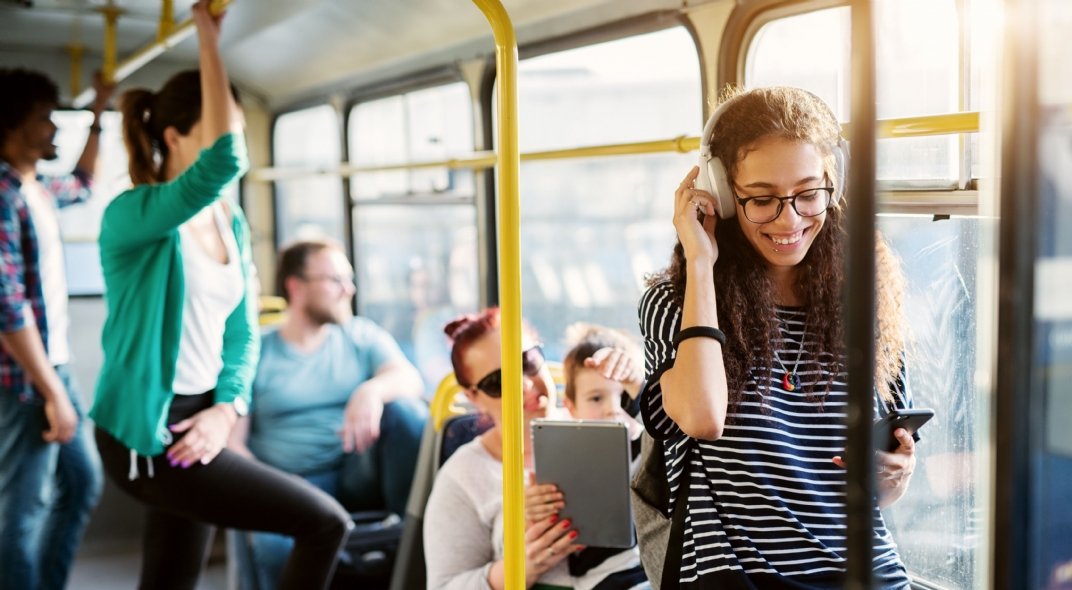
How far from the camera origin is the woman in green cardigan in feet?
8.16

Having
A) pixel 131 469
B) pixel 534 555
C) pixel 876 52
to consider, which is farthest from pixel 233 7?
pixel 876 52

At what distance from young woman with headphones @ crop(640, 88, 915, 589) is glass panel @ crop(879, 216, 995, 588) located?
0.42 m

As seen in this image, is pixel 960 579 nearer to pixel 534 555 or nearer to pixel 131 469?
pixel 534 555

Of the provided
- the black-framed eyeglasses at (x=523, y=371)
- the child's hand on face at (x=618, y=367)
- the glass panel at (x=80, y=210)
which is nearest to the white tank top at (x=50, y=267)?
the glass panel at (x=80, y=210)

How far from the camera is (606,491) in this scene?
2150mm

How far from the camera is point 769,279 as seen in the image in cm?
170

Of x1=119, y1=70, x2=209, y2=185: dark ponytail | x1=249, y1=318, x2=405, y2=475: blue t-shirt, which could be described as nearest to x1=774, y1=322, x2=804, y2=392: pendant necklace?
x1=119, y1=70, x2=209, y2=185: dark ponytail

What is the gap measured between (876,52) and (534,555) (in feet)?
4.66

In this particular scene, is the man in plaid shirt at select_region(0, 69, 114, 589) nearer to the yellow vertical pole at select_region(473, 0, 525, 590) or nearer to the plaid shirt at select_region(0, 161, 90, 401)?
the plaid shirt at select_region(0, 161, 90, 401)

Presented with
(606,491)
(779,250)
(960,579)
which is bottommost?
(960,579)

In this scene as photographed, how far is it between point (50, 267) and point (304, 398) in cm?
115

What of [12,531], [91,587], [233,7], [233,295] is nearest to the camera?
[233,295]

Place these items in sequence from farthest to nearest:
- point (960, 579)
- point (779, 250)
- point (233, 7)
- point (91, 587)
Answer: point (91, 587)
point (233, 7)
point (960, 579)
point (779, 250)

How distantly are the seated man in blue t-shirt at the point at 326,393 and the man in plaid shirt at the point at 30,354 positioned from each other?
75 centimetres
